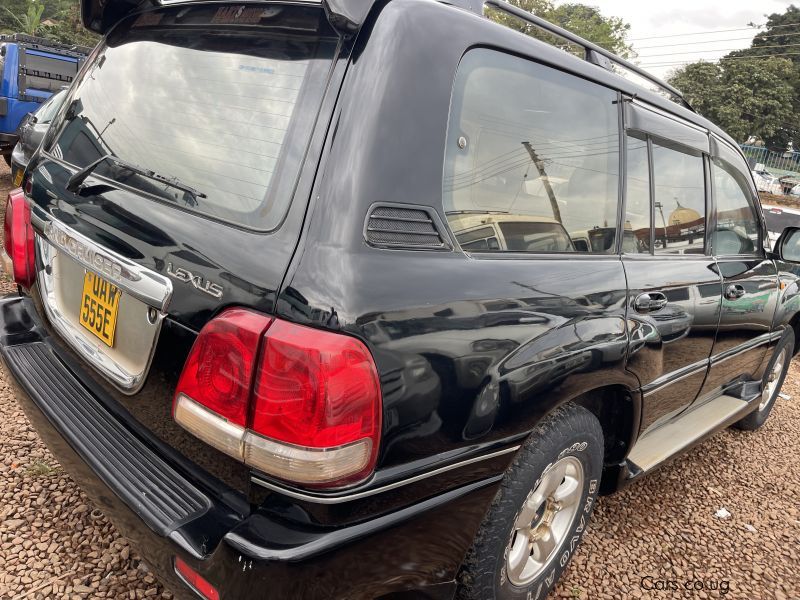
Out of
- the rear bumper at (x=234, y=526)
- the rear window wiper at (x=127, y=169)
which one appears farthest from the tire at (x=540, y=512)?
the rear window wiper at (x=127, y=169)

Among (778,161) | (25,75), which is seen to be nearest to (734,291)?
(25,75)

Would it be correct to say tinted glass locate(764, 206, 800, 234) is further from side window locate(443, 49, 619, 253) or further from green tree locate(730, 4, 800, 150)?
green tree locate(730, 4, 800, 150)

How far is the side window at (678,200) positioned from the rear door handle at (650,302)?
0.23 m

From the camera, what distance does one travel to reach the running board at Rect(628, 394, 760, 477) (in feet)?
7.69

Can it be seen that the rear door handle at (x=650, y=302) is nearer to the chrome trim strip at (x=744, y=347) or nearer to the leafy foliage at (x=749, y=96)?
the chrome trim strip at (x=744, y=347)

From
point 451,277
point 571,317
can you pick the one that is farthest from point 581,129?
point 451,277

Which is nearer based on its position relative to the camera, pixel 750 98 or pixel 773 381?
pixel 773 381

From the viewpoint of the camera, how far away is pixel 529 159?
170 cm

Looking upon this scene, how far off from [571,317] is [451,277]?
519 millimetres

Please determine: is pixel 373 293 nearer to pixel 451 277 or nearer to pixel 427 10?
pixel 451 277

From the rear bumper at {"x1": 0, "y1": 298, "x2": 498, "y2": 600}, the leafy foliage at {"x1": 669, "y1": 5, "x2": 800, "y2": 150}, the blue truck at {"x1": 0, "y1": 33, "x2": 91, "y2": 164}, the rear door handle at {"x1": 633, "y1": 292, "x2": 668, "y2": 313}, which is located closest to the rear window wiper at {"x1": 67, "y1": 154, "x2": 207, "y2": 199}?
the rear bumper at {"x1": 0, "y1": 298, "x2": 498, "y2": 600}

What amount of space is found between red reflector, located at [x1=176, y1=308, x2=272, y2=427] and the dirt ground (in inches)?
41.7

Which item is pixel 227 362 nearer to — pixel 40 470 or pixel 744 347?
pixel 40 470

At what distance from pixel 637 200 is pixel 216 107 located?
5.11 ft
